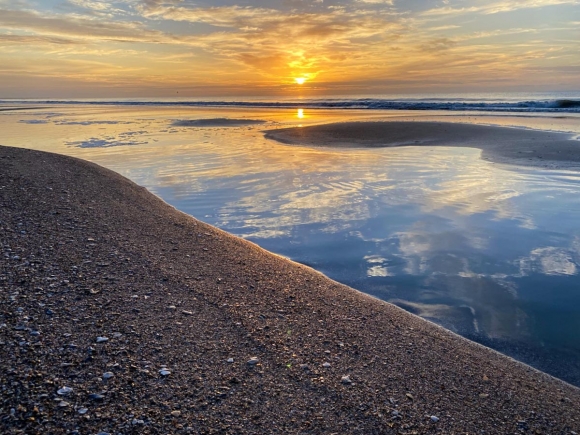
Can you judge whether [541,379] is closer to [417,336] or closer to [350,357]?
[417,336]

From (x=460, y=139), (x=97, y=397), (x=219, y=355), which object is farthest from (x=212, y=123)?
(x=97, y=397)

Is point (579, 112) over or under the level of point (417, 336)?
over

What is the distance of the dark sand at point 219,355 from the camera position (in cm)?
286

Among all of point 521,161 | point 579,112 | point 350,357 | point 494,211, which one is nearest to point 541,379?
point 350,357

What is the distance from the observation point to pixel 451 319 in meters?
5.04

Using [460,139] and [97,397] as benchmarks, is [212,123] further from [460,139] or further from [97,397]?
[97,397]

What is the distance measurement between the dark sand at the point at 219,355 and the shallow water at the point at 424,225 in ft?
2.44

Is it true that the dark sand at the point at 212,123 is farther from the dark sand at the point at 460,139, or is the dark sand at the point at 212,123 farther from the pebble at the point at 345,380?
the pebble at the point at 345,380

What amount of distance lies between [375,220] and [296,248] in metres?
2.04

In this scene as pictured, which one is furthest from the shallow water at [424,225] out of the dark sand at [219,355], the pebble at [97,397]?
the pebble at [97,397]

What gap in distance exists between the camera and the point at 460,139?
2094 cm

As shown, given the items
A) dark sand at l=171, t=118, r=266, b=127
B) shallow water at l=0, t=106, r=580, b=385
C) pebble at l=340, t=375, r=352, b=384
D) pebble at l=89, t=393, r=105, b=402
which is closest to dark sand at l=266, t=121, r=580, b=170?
shallow water at l=0, t=106, r=580, b=385

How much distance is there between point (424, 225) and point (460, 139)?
14442mm

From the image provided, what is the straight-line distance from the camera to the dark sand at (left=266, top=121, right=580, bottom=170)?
1530cm
